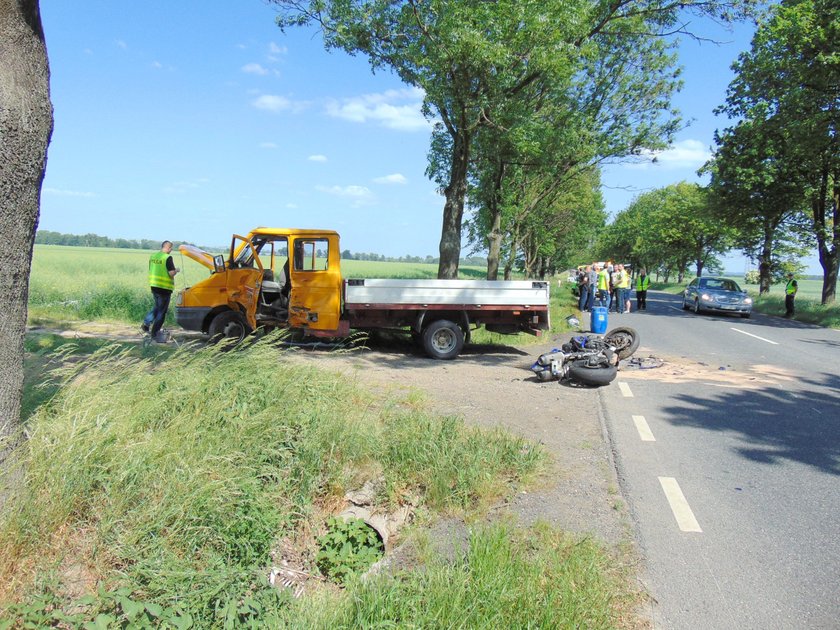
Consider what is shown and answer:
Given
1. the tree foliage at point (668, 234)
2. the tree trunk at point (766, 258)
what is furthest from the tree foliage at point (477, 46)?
the tree foliage at point (668, 234)

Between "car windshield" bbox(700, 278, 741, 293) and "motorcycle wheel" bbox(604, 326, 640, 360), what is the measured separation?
50.9 ft

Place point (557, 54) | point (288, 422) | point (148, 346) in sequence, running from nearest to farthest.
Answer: point (288, 422) → point (148, 346) → point (557, 54)

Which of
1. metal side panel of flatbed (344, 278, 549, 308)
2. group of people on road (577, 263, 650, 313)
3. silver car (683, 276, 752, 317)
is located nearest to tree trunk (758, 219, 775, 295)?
silver car (683, 276, 752, 317)

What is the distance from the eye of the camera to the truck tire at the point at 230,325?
10.8 m

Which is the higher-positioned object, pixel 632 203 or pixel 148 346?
pixel 632 203

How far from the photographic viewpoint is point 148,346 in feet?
28.3

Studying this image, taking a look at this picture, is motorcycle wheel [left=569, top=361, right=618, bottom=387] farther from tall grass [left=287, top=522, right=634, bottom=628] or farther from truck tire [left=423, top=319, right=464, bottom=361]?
tall grass [left=287, top=522, right=634, bottom=628]

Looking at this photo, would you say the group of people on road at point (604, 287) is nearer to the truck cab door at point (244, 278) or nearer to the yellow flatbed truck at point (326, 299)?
the yellow flatbed truck at point (326, 299)

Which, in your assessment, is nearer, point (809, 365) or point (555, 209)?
point (809, 365)

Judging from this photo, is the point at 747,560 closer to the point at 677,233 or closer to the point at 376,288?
the point at 376,288

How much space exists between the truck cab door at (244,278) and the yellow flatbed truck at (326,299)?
0.06 feet

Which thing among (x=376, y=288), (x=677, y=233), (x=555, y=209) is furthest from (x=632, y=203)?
(x=376, y=288)

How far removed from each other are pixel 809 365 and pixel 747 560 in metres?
9.23

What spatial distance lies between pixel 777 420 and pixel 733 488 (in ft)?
9.16
